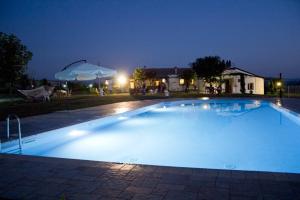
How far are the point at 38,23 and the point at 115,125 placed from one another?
2222 centimetres

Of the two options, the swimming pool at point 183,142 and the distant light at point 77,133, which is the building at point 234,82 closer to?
the swimming pool at point 183,142

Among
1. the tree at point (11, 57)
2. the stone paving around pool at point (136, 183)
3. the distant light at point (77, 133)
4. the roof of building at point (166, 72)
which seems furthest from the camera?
the roof of building at point (166, 72)

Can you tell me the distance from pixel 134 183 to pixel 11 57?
2357 centimetres

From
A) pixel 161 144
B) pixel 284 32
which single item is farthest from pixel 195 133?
pixel 284 32

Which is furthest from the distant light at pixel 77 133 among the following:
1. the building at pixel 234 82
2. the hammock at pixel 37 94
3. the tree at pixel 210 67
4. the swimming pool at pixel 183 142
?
the tree at pixel 210 67

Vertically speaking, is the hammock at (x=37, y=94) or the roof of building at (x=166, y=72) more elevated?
the roof of building at (x=166, y=72)

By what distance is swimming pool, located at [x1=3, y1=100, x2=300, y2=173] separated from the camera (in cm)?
611

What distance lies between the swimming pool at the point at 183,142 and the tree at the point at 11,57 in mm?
16026

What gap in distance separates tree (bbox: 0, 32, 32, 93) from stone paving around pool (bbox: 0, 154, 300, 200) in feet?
71.9

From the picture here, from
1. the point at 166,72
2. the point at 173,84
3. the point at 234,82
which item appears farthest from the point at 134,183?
the point at 166,72

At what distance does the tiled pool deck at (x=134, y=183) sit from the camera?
2.88m

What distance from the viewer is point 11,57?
2338 centimetres

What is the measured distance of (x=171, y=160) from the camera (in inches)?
245

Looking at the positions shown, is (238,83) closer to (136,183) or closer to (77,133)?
(77,133)
